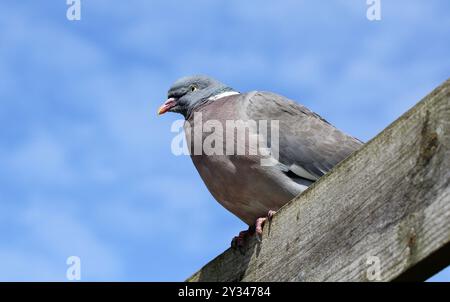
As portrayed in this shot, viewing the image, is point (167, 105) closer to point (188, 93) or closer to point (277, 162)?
point (188, 93)

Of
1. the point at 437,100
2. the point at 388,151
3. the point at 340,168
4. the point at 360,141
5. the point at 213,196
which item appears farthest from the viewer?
the point at 360,141

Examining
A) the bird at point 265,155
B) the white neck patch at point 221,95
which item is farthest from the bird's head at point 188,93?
the bird at point 265,155

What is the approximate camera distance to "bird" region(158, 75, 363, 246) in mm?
4875

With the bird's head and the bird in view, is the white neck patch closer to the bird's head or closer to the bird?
the bird

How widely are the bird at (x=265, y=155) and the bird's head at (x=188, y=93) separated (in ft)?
0.92

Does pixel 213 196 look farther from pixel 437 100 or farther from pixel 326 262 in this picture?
pixel 437 100

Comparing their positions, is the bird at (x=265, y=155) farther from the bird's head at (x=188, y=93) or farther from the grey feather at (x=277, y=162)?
the bird's head at (x=188, y=93)

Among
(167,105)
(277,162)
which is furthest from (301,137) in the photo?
(167,105)

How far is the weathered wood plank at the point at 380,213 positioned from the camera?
6.75ft

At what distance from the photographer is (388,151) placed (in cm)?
233

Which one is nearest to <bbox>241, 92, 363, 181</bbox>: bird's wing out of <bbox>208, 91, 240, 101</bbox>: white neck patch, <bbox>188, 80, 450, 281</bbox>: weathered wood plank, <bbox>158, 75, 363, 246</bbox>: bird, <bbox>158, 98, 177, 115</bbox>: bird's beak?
<bbox>158, 75, 363, 246</bbox>: bird

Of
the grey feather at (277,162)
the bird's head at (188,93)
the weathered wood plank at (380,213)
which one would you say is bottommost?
the weathered wood plank at (380,213)
